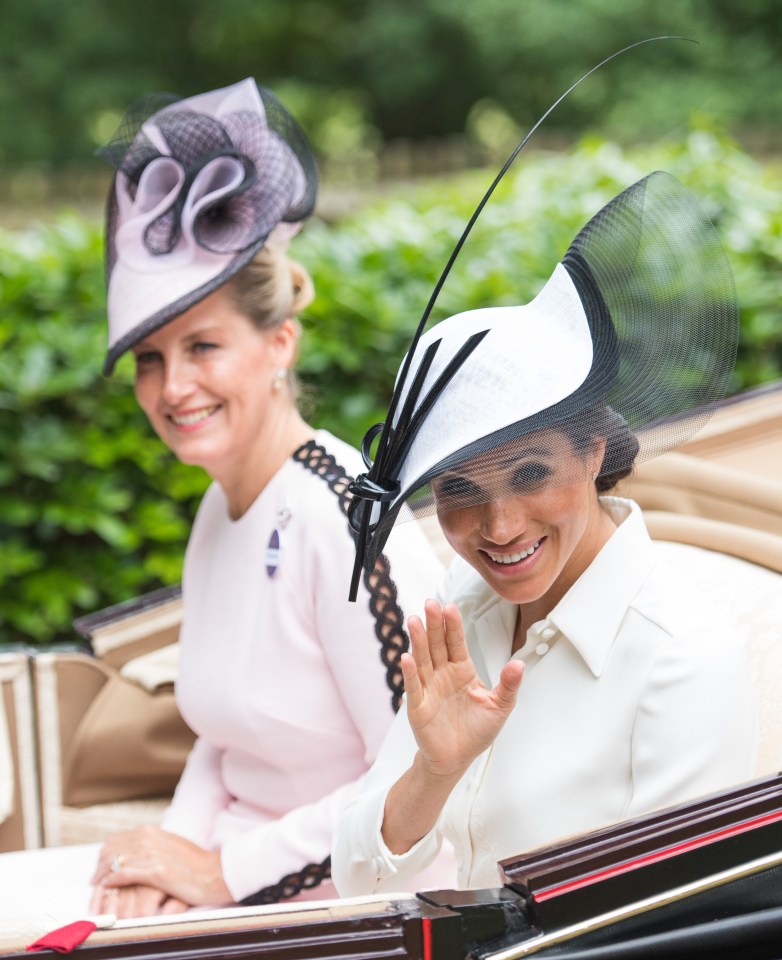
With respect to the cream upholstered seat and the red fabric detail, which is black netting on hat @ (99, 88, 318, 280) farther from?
the red fabric detail

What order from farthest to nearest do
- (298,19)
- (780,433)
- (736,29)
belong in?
(298,19) → (736,29) → (780,433)

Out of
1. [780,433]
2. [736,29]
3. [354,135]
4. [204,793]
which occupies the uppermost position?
[354,135]

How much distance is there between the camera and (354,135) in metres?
20.5

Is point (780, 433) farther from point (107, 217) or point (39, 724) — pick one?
point (39, 724)

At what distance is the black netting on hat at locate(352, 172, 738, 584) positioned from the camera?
1416mm

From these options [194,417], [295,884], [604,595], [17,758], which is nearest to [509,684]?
[604,595]

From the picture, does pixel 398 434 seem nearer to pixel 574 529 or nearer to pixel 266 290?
pixel 574 529

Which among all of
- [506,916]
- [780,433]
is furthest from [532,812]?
[780,433]

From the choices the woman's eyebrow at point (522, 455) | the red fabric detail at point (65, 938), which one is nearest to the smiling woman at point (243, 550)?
the woman's eyebrow at point (522, 455)

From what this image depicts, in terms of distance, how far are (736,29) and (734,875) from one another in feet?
54.5

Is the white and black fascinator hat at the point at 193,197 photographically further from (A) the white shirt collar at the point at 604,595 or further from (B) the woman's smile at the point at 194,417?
(A) the white shirt collar at the point at 604,595

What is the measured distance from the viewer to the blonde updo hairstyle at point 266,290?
7.14 feet

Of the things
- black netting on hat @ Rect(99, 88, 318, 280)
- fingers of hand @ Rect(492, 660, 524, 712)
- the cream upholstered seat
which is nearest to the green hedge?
the cream upholstered seat

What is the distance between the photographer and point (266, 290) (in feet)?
7.24
